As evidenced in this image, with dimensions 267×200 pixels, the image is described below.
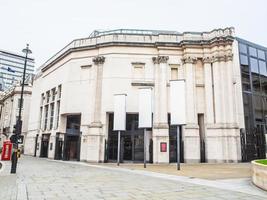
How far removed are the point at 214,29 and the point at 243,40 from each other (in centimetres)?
500

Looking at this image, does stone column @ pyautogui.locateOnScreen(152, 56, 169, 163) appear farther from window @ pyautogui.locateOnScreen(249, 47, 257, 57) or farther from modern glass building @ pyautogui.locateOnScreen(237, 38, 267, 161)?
window @ pyautogui.locateOnScreen(249, 47, 257, 57)

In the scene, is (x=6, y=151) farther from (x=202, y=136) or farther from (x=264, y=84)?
(x=264, y=84)

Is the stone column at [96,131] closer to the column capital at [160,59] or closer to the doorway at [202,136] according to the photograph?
the column capital at [160,59]

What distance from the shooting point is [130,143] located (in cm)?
2881

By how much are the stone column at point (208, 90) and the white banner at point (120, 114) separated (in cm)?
970

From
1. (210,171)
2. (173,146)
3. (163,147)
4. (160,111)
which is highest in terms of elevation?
(160,111)

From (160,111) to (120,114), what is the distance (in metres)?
5.13

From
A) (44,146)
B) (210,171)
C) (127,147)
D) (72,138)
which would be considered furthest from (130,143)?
(44,146)

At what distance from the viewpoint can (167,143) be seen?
27406mm

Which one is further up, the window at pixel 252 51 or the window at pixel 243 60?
the window at pixel 252 51

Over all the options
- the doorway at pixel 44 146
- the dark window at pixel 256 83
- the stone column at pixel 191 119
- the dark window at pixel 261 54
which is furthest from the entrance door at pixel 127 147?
the dark window at pixel 261 54

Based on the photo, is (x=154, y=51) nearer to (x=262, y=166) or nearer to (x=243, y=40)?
(x=243, y=40)

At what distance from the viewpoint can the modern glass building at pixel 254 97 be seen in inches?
1148

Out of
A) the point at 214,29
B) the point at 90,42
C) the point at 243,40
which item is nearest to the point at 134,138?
the point at 90,42
